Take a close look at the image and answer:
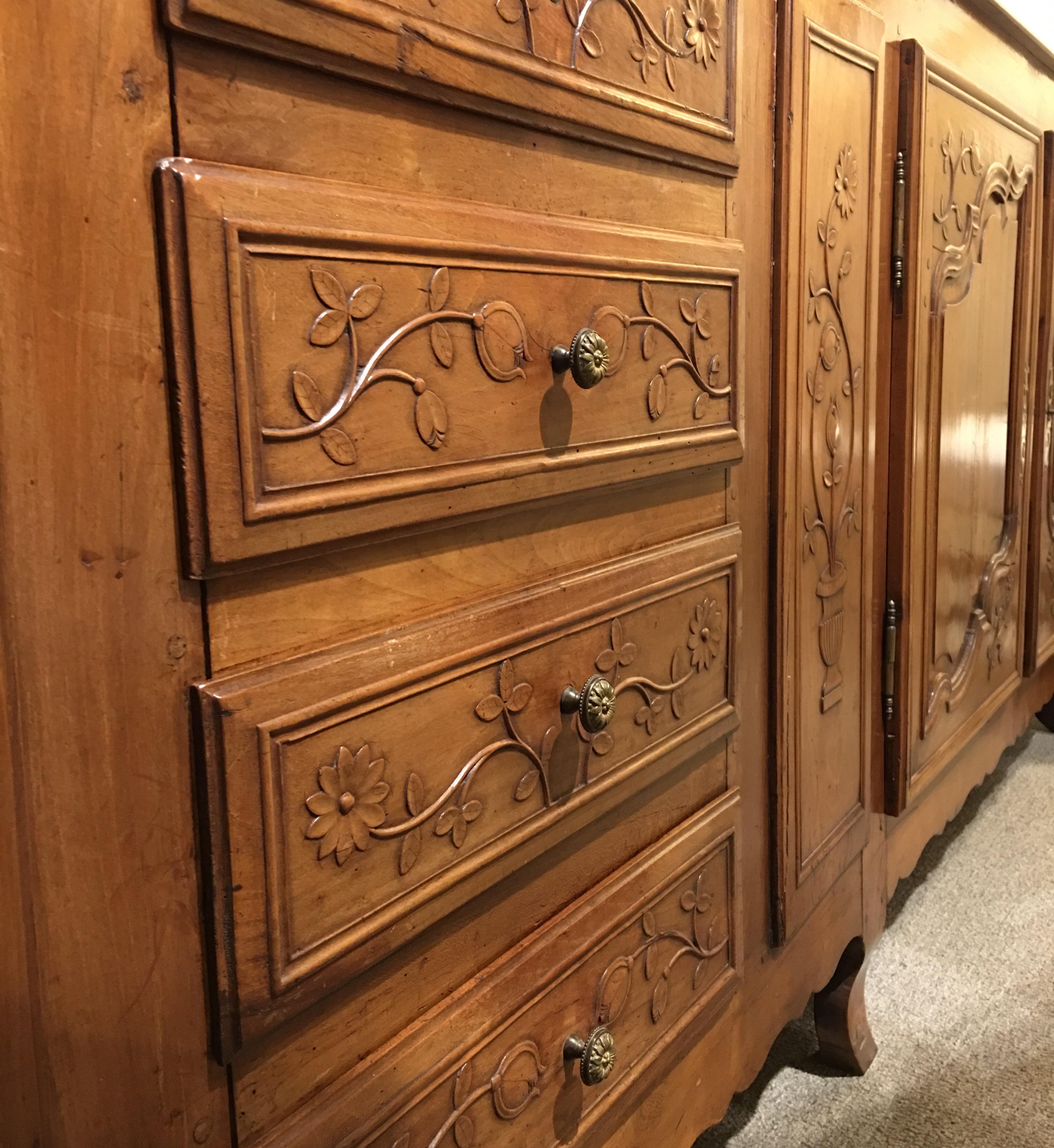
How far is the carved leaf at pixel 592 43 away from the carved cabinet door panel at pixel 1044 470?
3.21 ft

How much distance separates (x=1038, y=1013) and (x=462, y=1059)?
956 mm

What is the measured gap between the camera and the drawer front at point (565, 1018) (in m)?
0.50

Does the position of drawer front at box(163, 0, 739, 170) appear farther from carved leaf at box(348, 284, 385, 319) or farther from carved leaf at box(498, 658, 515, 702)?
carved leaf at box(498, 658, 515, 702)

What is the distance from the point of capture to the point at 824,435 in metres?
0.85

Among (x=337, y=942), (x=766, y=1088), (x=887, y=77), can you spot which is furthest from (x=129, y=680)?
(x=766, y=1088)

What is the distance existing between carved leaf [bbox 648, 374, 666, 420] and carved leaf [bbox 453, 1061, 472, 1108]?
14.9 inches

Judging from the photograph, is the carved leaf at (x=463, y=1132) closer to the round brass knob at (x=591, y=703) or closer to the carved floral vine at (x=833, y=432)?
the round brass knob at (x=591, y=703)

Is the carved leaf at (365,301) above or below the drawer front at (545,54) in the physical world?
below

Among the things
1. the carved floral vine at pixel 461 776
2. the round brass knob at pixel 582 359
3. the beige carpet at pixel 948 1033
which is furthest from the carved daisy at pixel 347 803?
the beige carpet at pixel 948 1033

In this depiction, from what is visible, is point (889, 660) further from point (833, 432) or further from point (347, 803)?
point (347, 803)

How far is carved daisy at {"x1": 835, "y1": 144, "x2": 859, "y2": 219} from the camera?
83cm

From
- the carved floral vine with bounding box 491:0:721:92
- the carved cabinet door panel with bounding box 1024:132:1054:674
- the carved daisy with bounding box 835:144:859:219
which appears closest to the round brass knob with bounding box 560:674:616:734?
the carved floral vine with bounding box 491:0:721:92

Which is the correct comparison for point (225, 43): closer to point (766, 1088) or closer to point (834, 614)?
point (834, 614)

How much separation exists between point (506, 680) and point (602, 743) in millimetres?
109
